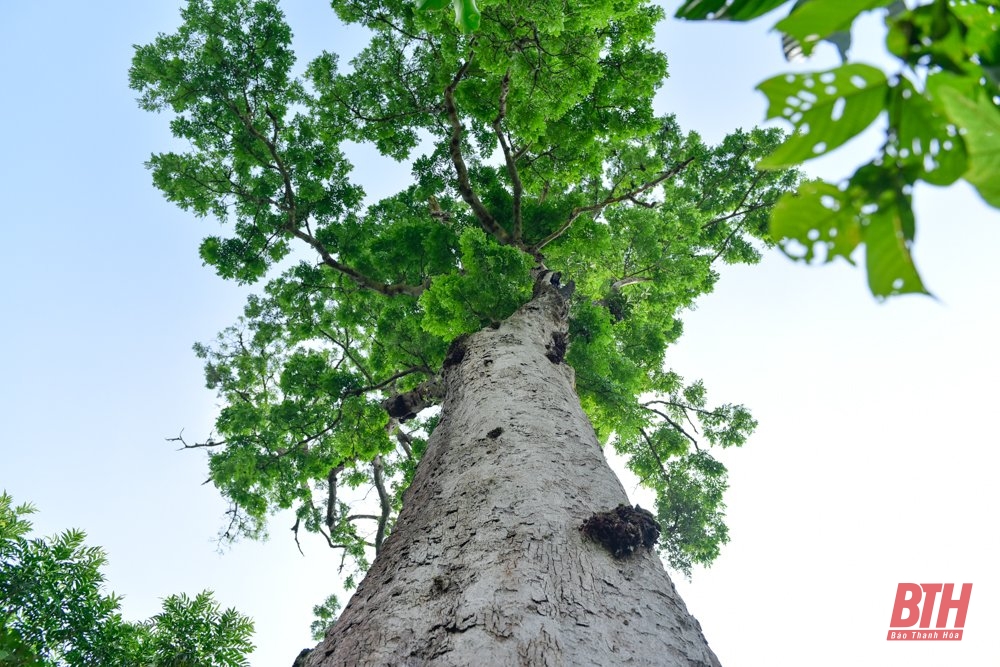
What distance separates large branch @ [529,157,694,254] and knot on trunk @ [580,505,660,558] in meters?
4.32

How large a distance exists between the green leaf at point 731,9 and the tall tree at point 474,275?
56.0 inches

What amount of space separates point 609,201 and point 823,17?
6946mm

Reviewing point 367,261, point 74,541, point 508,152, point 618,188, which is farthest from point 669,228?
point 74,541

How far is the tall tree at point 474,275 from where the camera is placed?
2047 millimetres

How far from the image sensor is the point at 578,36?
5148 mm

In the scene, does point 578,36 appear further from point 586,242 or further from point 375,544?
point 375,544

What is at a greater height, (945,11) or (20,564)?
(945,11)

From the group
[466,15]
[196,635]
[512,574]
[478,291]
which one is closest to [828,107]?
[466,15]

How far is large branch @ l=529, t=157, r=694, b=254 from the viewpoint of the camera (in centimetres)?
614

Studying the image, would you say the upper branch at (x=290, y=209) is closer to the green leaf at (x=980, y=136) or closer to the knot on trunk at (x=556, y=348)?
the knot on trunk at (x=556, y=348)

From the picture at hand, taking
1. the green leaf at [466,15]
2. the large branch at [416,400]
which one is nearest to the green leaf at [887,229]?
the green leaf at [466,15]

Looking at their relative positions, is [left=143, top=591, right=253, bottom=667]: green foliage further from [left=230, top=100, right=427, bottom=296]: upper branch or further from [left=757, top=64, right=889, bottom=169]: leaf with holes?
[left=757, top=64, right=889, bottom=169]: leaf with holes

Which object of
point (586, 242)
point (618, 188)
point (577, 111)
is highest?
point (618, 188)

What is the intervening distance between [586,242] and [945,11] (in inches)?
244
